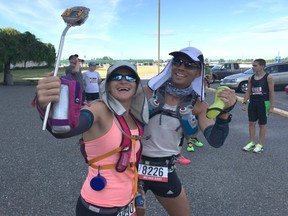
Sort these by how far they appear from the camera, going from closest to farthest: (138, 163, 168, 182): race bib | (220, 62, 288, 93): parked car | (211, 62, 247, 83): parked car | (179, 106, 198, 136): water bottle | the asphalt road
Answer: (179, 106, 198, 136): water bottle → (138, 163, 168, 182): race bib → the asphalt road → (220, 62, 288, 93): parked car → (211, 62, 247, 83): parked car

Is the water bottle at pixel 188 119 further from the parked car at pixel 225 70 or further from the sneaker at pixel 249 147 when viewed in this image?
the parked car at pixel 225 70

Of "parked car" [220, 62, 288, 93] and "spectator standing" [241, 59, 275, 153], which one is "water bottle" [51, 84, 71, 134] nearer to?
"spectator standing" [241, 59, 275, 153]

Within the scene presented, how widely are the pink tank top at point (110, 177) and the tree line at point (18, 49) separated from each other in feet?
64.4

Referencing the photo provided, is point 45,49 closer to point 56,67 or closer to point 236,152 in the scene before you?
point 236,152

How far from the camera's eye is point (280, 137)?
6453 mm

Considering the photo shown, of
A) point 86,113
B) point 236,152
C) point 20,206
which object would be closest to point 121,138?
point 86,113

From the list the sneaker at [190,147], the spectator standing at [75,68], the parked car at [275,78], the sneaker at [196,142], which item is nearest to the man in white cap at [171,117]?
the sneaker at [190,147]

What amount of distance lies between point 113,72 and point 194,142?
4397mm

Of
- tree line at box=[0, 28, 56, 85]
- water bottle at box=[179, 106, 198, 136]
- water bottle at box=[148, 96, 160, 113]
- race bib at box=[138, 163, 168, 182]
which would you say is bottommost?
race bib at box=[138, 163, 168, 182]

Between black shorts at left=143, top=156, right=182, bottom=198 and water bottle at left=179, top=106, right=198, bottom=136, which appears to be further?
black shorts at left=143, top=156, right=182, bottom=198

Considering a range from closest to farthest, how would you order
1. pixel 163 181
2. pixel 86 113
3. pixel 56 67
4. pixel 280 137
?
pixel 56 67 → pixel 86 113 → pixel 163 181 → pixel 280 137

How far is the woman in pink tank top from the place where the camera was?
62.3 inches

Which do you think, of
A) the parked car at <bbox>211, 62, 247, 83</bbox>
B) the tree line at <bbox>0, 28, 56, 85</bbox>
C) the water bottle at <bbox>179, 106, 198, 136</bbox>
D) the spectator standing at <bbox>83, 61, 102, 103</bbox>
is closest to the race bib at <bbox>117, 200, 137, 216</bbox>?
the water bottle at <bbox>179, 106, 198, 136</bbox>

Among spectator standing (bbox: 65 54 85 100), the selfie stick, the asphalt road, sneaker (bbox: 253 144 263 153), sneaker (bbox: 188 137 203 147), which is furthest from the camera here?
spectator standing (bbox: 65 54 85 100)
